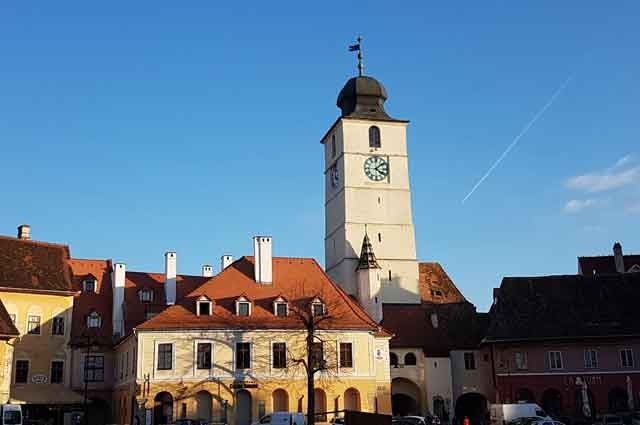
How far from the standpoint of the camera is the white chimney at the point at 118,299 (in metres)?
54.8

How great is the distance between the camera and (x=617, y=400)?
53.6 metres

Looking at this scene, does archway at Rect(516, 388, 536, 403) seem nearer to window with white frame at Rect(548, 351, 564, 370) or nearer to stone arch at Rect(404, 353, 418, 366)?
window with white frame at Rect(548, 351, 564, 370)

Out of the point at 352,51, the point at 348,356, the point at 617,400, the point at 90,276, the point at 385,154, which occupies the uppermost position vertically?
the point at 352,51

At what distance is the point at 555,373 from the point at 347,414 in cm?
3458

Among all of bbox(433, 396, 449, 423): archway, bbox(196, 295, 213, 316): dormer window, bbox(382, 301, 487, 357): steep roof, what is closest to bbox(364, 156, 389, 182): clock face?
bbox(382, 301, 487, 357): steep roof

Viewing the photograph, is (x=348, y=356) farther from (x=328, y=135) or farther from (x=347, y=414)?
(x=328, y=135)

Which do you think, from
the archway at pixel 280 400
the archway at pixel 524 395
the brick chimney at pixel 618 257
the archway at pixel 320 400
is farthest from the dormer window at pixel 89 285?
the brick chimney at pixel 618 257

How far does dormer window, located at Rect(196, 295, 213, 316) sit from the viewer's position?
46.8 m

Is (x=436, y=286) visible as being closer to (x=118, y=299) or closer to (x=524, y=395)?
(x=524, y=395)

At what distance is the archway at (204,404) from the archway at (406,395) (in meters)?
16.5

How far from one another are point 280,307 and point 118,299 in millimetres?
A: 13877

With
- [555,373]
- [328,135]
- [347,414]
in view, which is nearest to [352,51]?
[328,135]

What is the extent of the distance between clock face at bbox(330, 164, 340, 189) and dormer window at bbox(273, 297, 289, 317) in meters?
24.9

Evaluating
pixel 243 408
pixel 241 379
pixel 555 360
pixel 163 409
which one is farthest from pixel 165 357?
pixel 555 360
